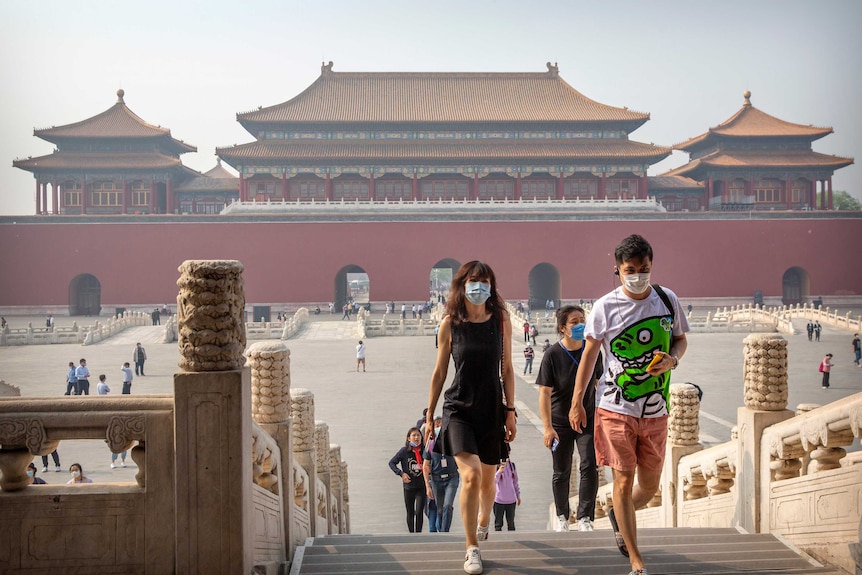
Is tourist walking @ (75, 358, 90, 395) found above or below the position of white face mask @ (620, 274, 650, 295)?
below

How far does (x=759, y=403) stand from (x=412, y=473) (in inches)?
110

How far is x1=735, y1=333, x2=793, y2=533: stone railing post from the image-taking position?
144 inches

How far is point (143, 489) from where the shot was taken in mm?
2654

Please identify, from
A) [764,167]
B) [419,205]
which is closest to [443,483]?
[419,205]

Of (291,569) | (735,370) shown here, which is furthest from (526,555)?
(735,370)

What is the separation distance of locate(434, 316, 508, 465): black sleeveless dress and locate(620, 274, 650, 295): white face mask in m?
0.58

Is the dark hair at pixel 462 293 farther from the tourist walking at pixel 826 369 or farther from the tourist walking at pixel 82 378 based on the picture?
the tourist walking at pixel 826 369

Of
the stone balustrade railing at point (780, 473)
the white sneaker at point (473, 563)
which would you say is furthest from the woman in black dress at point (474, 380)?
the stone balustrade railing at point (780, 473)

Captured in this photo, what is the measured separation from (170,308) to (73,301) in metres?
3.92

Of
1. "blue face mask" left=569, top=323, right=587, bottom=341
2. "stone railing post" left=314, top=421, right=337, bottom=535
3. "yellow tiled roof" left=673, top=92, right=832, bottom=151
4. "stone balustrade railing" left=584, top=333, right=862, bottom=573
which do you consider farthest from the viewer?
"yellow tiled roof" left=673, top=92, right=832, bottom=151

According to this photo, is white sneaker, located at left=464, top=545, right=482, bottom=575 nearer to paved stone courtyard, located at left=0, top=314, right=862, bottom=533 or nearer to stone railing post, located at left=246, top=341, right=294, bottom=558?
stone railing post, located at left=246, top=341, right=294, bottom=558

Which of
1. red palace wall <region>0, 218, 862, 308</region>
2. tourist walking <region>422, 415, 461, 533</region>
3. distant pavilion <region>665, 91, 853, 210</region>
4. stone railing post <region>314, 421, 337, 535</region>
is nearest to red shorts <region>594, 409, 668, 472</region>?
tourist walking <region>422, 415, 461, 533</region>

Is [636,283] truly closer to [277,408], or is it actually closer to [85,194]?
[277,408]

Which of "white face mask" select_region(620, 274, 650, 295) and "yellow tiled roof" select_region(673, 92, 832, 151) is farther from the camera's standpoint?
"yellow tiled roof" select_region(673, 92, 832, 151)
